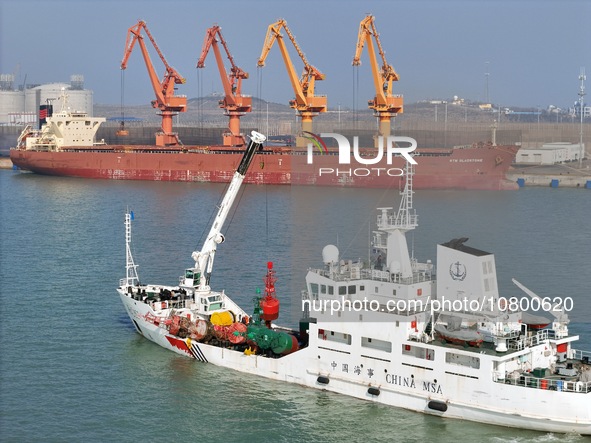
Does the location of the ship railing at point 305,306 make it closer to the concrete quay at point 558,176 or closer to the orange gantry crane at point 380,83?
the orange gantry crane at point 380,83

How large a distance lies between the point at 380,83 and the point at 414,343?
104ft

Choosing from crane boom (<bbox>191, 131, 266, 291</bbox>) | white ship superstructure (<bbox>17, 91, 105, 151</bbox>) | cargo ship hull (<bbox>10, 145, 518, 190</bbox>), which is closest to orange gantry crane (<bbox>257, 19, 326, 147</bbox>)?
cargo ship hull (<bbox>10, 145, 518, 190</bbox>)

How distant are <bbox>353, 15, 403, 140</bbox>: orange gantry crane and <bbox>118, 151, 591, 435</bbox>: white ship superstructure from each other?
36.8 ft

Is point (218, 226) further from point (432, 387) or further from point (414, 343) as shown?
point (432, 387)

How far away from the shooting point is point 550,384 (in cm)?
2023

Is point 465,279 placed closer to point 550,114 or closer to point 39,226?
point 39,226

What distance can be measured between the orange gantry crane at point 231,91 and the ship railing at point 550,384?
215ft

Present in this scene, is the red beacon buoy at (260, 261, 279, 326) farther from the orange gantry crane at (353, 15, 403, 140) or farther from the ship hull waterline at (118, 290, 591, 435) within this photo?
the orange gantry crane at (353, 15, 403, 140)

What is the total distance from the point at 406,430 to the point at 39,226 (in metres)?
33.1

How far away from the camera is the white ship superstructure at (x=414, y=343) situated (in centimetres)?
2050

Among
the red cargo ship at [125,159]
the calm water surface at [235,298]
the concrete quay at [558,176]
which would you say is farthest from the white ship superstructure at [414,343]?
the concrete quay at [558,176]

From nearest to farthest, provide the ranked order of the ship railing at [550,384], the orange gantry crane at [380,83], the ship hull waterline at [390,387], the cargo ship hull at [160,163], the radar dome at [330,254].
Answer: the ship railing at [550,384] → the ship hull waterline at [390,387] → the radar dome at [330,254] → the orange gantry crane at [380,83] → the cargo ship hull at [160,163]

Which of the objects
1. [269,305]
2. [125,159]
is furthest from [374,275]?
[125,159]

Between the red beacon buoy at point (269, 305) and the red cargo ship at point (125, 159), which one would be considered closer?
the red beacon buoy at point (269, 305)
